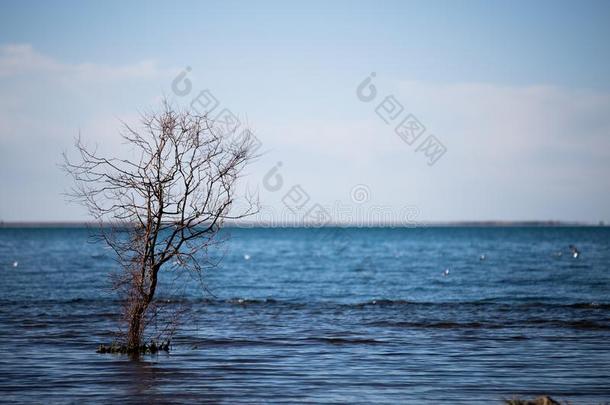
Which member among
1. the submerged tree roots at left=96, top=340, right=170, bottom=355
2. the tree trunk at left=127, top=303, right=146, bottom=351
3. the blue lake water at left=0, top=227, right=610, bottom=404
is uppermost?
the tree trunk at left=127, top=303, right=146, bottom=351

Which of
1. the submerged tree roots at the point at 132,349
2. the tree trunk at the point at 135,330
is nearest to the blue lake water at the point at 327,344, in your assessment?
the submerged tree roots at the point at 132,349

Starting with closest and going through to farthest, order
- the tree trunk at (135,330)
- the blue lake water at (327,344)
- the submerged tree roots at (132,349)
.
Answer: the blue lake water at (327,344) < the tree trunk at (135,330) < the submerged tree roots at (132,349)

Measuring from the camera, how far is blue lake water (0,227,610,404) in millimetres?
13992

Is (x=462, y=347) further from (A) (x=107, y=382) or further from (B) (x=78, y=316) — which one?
(B) (x=78, y=316)

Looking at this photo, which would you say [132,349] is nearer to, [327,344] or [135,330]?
[135,330]

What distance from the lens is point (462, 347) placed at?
64.8 ft

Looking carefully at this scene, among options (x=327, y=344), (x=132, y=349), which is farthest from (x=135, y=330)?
(x=327, y=344)

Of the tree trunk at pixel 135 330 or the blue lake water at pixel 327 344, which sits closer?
the blue lake water at pixel 327 344

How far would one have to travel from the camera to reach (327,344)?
66.8 feet

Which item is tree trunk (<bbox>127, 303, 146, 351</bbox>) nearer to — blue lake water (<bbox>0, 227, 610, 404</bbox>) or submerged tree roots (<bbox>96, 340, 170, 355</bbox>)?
submerged tree roots (<bbox>96, 340, 170, 355</bbox>)

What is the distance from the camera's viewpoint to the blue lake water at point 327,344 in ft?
45.9

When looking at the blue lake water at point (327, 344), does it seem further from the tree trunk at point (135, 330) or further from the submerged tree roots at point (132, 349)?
the tree trunk at point (135, 330)

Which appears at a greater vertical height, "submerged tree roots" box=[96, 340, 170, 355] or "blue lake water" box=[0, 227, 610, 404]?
"submerged tree roots" box=[96, 340, 170, 355]

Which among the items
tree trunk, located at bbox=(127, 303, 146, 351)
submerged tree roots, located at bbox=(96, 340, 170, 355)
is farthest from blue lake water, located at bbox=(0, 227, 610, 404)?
tree trunk, located at bbox=(127, 303, 146, 351)
